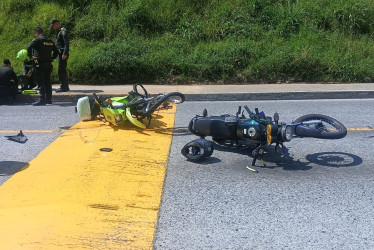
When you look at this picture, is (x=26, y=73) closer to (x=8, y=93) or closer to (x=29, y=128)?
(x=8, y=93)

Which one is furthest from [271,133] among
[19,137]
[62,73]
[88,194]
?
[62,73]

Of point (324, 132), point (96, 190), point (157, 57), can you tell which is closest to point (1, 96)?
point (157, 57)

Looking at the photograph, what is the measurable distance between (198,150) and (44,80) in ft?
18.2

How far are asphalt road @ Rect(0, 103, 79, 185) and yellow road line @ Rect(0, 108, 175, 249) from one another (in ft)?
0.75

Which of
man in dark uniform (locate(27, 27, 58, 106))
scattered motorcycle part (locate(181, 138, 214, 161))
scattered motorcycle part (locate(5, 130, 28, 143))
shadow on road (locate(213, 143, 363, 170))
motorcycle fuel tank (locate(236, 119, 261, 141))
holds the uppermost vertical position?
man in dark uniform (locate(27, 27, 58, 106))

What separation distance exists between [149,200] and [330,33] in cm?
1176

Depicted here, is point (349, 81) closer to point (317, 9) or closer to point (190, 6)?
point (317, 9)

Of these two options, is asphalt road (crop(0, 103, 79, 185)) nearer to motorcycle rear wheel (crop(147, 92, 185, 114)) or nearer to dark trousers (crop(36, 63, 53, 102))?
dark trousers (crop(36, 63, 53, 102))

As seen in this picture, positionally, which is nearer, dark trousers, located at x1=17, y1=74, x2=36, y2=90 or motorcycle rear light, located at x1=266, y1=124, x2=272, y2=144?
motorcycle rear light, located at x1=266, y1=124, x2=272, y2=144

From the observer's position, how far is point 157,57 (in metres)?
13.4

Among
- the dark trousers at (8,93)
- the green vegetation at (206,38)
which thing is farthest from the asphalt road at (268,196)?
the green vegetation at (206,38)

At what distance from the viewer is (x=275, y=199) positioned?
16.8ft

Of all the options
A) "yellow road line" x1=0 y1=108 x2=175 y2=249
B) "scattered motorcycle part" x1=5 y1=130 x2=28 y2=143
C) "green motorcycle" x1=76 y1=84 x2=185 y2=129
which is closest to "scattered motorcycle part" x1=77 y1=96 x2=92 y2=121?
"green motorcycle" x1=76 y1=84 x2=185 y2=129

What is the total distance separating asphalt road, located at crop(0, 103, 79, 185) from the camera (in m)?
6.46
